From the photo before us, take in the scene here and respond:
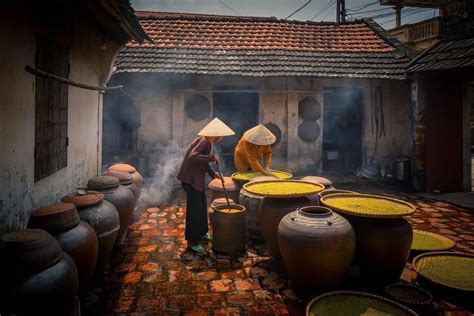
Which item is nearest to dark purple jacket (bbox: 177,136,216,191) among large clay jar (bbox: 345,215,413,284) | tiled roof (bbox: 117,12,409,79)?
large clay jar (bbox: 345,215,413,284)

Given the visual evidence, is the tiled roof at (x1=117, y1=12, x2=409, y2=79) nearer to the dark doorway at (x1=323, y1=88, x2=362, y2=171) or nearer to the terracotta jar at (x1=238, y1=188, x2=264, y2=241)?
the dark doorway at (x1=323, y1=88, x2=362, y2=171)

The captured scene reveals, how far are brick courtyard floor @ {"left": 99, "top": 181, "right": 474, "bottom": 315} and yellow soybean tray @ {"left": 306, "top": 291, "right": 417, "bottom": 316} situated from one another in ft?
1.05

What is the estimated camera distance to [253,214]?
6.48 m

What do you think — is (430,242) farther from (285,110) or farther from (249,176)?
(285,110)

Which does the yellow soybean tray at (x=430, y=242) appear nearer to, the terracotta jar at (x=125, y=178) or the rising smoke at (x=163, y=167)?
the terracotta jar at (x=125, y=178)

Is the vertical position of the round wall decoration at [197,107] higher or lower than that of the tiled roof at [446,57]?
lower

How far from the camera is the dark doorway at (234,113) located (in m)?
12.5

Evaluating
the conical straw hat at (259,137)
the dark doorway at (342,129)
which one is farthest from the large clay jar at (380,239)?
the dark doorway at (342,129)

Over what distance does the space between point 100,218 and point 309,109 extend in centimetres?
912

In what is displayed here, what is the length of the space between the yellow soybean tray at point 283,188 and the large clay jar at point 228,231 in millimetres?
590

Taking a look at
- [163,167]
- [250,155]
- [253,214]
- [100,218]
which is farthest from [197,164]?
[163,167]

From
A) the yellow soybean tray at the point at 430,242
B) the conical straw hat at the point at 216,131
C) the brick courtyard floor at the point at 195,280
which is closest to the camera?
the brick courtyard floor at the point at 195,280

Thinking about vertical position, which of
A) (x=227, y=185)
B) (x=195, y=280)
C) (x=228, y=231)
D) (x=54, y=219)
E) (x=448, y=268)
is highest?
(x=227, y=185)

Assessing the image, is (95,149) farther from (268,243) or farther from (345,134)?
(345,134)
